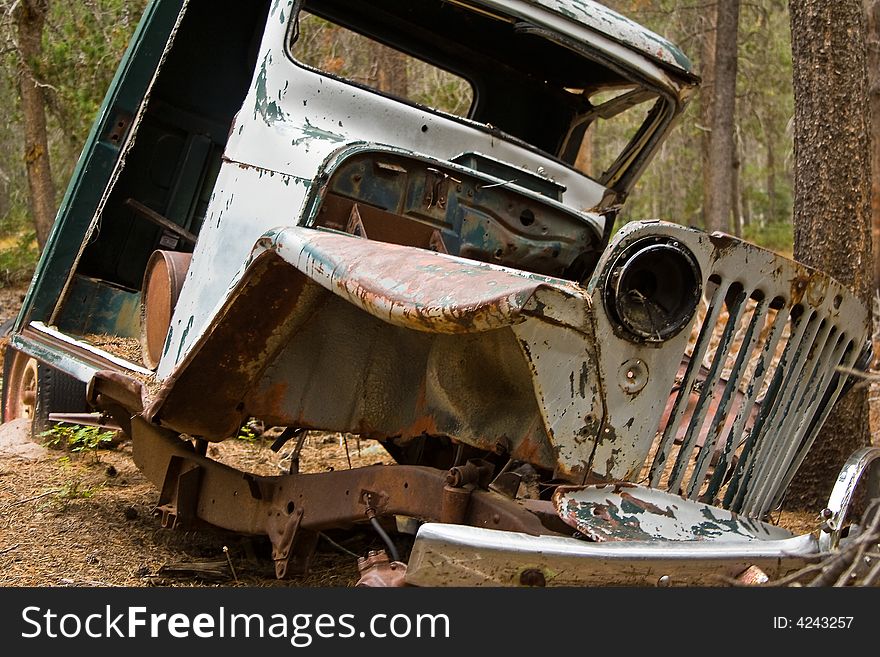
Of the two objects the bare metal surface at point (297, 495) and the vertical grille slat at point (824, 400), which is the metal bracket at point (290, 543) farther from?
the vertical grille slat at point (824, 400)

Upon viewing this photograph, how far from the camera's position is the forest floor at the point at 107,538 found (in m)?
3.89

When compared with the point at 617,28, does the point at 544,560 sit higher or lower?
lower

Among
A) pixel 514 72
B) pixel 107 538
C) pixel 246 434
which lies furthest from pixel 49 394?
pixel 514 72

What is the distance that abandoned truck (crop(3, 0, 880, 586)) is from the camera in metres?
2.46

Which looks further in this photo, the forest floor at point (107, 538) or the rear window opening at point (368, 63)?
the rear window opening at point (368, 63)

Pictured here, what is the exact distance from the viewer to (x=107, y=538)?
433cm

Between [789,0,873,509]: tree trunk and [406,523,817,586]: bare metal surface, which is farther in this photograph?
[789,0,873,509]: tree trunk

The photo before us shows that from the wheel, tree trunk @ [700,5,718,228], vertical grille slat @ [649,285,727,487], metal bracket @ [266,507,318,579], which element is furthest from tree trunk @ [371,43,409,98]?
vertical grille slat @ [649,285,727,487]

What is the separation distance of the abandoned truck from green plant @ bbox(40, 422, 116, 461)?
0.35ft

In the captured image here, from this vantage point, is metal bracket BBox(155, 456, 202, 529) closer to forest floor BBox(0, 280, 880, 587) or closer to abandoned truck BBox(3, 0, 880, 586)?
abandoned truck BBox(3, 0, 880, 586)

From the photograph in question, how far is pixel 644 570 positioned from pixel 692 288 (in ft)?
2.40

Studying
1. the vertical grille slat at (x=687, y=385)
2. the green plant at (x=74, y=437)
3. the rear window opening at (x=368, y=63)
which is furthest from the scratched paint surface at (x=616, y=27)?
the rear window opening at (x=368, y=63)

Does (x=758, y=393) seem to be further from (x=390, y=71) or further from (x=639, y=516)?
(x=390, y=71)

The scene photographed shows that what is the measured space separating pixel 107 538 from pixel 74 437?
1087 millimetres
